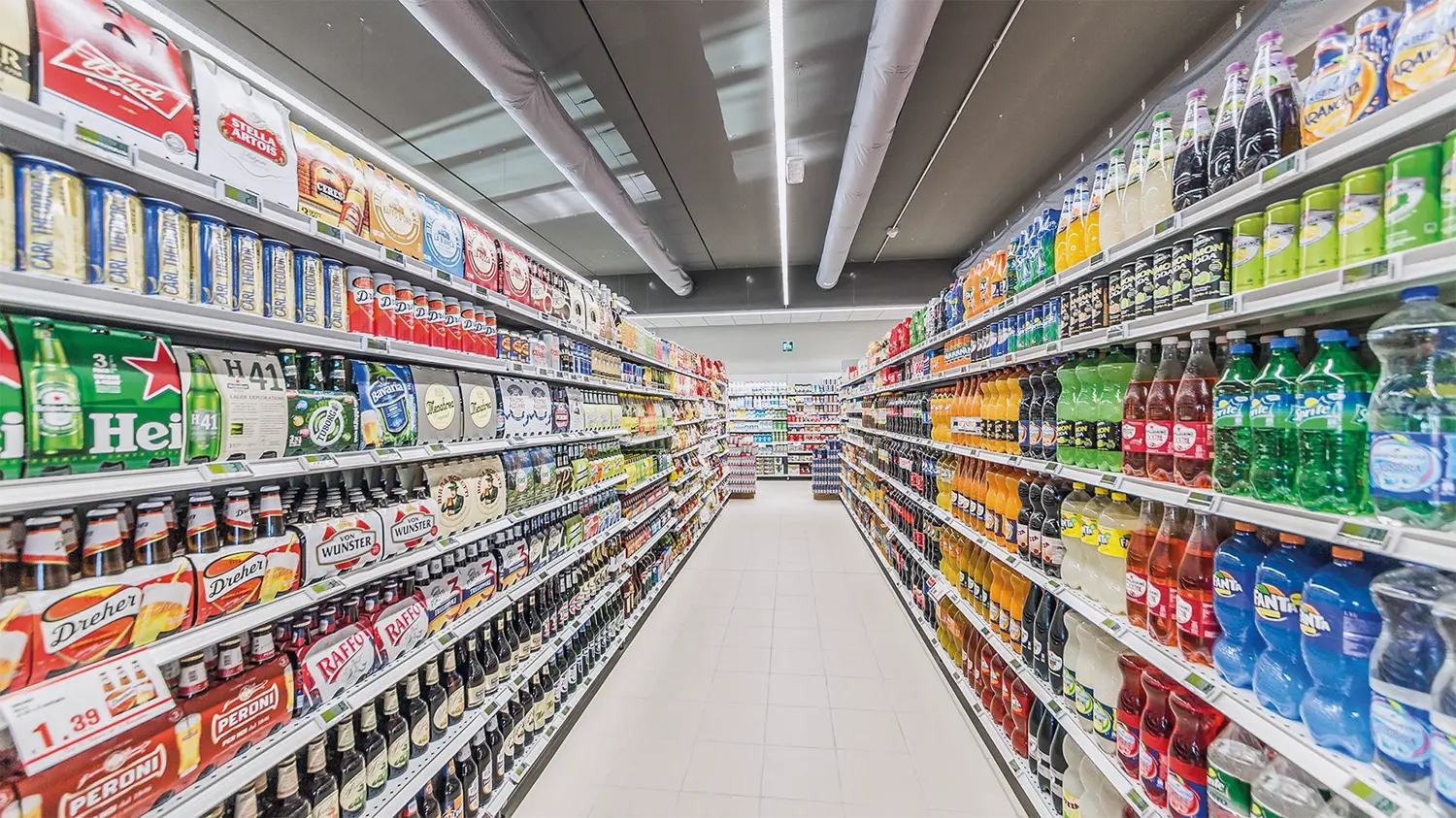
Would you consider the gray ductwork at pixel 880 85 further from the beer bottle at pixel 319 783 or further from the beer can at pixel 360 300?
the beer bottle at pixel 319 783

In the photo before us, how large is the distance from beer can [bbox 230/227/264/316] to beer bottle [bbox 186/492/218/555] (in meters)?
0.46

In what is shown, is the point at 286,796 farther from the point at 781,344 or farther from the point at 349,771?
the point at 781,344

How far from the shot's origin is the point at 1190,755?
54.5 inches

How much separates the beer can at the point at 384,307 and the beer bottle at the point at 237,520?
61 cm

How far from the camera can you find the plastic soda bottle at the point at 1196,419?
1.37m

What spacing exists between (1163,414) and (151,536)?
8.49ft

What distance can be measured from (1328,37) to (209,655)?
2.97 meters

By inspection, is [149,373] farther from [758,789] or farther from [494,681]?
[758,789]

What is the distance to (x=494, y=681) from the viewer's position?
2262 millimetres

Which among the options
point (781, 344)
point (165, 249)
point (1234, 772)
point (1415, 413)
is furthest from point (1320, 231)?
point (781, 344)

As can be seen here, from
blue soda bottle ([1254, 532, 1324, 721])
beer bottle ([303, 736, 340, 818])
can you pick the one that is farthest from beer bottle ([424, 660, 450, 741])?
blue soda bottle ([1254, 532, 1324, 721])

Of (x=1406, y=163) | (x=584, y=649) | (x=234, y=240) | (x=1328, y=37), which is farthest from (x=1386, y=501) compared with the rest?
(x=584, y=649)

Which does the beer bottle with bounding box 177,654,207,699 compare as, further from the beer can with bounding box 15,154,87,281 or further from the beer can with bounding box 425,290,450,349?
the beer can with bounding box 425,290,450,349

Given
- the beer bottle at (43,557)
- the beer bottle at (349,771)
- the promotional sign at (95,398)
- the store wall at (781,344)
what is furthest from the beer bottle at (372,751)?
the store wall at (781,344)
